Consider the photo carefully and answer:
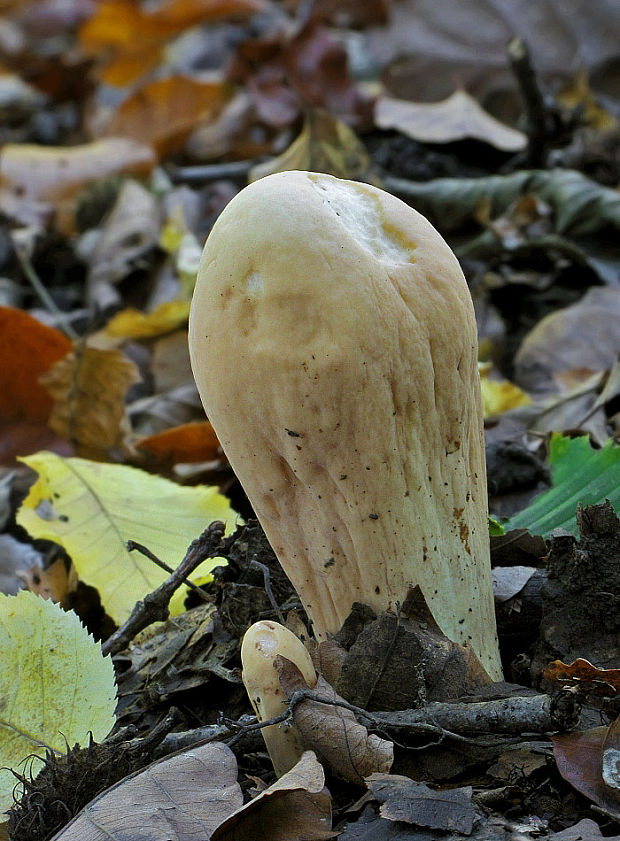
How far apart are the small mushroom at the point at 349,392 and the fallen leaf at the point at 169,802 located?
38 centimetres

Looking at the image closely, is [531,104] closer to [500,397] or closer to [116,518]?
[500,397]

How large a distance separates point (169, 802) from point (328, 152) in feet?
12.6

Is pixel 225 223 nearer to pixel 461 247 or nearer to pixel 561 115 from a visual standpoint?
pixel 461 247

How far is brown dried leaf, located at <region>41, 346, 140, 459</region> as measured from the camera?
3506 mm

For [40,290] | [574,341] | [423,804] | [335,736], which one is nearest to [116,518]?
[335,736]

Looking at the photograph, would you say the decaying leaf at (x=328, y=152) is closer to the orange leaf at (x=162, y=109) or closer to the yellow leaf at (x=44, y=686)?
the orange leaf at (x=162, y=109)

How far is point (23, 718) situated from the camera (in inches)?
74.5

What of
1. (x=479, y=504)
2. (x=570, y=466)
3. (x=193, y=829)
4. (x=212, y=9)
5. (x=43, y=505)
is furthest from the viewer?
(x=212, y=9)

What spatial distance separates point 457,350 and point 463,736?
0.69 metres

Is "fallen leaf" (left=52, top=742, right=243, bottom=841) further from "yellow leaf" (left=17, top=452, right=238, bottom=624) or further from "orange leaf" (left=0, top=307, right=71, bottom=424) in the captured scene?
"orange leaf" (left=0, top=307, right=71, bottom=424)

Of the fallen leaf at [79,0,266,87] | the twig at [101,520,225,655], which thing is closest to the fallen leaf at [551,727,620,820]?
the twig at [101,520,225,655]

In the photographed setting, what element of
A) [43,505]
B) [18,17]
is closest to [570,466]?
[43,505]

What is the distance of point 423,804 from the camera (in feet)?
4.85

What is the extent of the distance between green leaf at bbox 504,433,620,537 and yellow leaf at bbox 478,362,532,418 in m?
0.81
